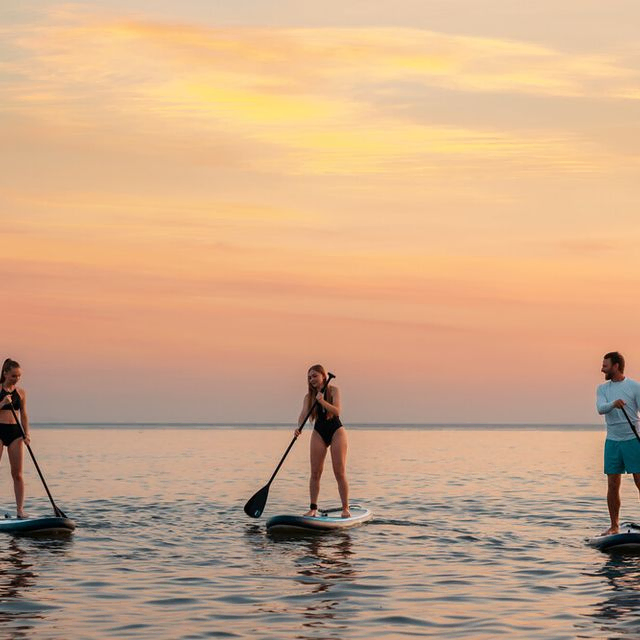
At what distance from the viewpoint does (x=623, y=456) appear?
15.2 meters

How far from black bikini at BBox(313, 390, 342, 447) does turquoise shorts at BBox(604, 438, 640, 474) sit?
4.09m

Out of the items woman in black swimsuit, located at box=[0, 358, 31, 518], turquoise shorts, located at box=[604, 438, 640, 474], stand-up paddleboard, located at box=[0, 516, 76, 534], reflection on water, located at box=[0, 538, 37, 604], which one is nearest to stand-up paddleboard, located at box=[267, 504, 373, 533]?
stand-up paddleboard, located at box=[0, 516, 76, 534]

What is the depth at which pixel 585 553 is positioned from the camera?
→ 14.8m

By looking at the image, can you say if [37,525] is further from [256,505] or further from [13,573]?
[256,505]

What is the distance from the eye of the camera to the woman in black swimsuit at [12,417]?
1631 centimetres

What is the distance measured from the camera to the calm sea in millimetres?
10336

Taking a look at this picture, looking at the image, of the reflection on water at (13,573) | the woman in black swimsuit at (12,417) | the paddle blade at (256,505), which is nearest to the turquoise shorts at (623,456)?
the paddle blade at (256,505)

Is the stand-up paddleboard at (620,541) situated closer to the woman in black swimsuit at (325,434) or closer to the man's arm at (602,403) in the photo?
the man's arm at (602,403)

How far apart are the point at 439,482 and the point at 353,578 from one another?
1614 cm

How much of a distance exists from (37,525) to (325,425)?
4.49 meters

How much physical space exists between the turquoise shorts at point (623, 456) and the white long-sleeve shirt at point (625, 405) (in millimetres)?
88

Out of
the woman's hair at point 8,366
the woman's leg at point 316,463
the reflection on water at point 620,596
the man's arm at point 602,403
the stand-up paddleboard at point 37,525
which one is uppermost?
the woman's hair at point 8,366

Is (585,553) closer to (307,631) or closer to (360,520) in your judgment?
(360,520)

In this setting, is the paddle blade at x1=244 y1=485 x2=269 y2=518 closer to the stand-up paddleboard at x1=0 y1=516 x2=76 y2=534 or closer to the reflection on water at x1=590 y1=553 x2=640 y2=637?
the stand-up paddleboard at x1=0 y1=516 x2=76 y2=534
